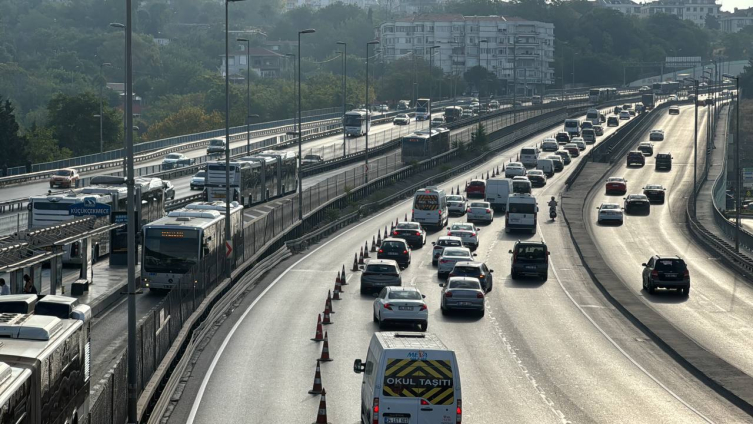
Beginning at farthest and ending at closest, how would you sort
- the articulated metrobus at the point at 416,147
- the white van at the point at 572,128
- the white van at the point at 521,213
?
1. the white van at the point at 572,128
2. the articulated metrobus at the point at 416,147
3. the white van at the point at 521,213

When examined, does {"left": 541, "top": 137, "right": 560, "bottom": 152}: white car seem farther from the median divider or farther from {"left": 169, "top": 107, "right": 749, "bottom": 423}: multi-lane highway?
{"left": 169, "top": 107, "right": 749, "bottom": 423}: multi-lane highway

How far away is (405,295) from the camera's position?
3519 cm

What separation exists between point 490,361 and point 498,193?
46393 millimetres

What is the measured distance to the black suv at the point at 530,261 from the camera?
4847 cm

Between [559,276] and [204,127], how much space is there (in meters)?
123

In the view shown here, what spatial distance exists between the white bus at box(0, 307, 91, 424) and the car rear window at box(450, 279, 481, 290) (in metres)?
20.9

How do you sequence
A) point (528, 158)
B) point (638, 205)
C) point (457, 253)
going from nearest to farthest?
1. point (457, 253)
2. point (638, 205)
3. point (528, 158)

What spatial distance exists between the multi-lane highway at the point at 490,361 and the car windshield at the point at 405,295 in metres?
1.20

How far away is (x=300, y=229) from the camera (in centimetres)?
6125

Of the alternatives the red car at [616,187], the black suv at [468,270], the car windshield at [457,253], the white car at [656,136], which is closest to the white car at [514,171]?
the red car at [616,187]

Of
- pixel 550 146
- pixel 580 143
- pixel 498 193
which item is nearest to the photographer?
pixel 498 193

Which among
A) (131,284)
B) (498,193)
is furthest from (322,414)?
(498,193)

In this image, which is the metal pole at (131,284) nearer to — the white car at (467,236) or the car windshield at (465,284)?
the car windshield at (465,284)

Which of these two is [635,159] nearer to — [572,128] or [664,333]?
[572,128]
